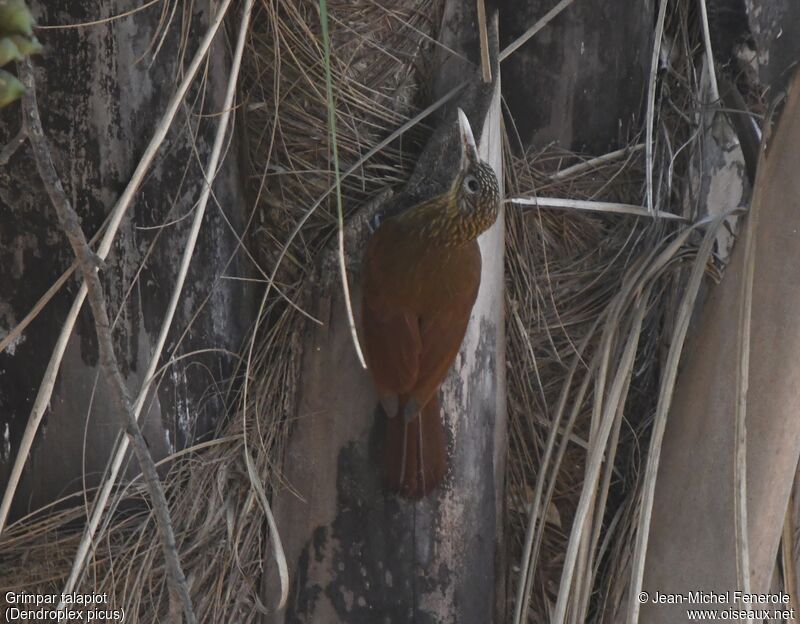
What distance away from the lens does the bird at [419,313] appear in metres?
1.97

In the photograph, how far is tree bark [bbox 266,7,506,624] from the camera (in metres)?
2.00

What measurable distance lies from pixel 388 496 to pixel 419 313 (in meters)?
0.42

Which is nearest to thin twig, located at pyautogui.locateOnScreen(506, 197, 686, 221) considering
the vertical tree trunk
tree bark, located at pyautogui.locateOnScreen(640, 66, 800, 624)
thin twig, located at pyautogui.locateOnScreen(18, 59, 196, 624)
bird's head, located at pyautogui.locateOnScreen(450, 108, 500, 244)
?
bird's head, located at pyautogui.locateOnScreen(450, 108, 500, 244)

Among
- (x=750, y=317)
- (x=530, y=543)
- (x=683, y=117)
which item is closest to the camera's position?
(x=750, y=317)

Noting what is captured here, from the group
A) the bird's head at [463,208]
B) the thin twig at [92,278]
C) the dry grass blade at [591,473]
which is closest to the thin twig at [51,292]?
the thin twig at [92,278]

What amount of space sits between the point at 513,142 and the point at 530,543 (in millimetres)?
975

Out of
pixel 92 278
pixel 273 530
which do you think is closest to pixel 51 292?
pixel 92 278

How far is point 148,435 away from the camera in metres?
1.94

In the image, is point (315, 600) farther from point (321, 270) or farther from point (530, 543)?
point (321, 270)

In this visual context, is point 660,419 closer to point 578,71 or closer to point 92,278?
point 578,71

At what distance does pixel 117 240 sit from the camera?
186 cm

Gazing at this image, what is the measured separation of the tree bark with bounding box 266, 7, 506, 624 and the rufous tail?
0.03 meters

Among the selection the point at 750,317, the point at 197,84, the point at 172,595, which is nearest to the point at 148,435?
the point at 172,595

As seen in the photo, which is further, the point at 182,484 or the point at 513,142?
the point at 513,142
